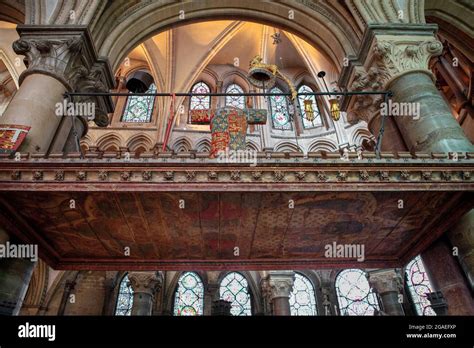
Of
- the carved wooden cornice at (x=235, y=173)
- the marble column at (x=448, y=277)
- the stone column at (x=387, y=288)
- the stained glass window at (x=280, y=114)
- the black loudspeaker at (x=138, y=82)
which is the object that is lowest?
the marble column at (x=448, y=277)

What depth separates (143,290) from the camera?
10633 mm

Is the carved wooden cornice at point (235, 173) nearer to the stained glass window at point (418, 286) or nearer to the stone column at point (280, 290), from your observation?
the stone column at point (280, 290)

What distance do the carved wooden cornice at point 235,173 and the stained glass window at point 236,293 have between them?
11.6 metres

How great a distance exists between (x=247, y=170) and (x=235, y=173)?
119 millimetres

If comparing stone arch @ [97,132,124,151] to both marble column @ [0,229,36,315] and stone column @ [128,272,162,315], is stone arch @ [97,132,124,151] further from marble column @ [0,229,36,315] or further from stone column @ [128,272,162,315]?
marble column @ [0,229,36,315]

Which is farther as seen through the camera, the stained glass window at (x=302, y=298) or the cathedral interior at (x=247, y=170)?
the stained glass window at (x=302, y=298)

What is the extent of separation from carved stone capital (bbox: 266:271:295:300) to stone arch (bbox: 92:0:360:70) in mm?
8176

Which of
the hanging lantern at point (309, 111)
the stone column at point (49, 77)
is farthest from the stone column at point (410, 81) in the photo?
the stone column at point (49, 77)

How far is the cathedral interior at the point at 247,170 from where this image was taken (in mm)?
2965

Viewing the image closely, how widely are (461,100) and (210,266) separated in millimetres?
10327

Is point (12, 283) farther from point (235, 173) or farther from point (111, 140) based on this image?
point (111, 140)

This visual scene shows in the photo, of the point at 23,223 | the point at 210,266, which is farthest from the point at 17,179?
the point at 210,266

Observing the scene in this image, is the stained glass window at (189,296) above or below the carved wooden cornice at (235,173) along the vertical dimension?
above

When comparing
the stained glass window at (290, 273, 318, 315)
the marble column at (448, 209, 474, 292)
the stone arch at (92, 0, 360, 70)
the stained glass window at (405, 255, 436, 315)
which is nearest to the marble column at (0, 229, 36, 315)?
the stone arch at (92, 0, 360, 70)
